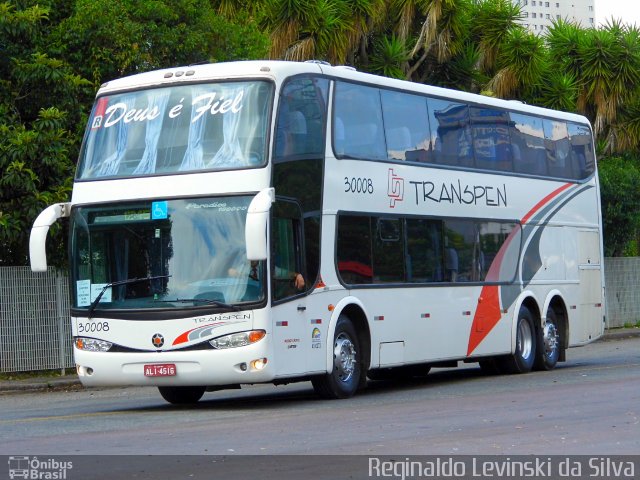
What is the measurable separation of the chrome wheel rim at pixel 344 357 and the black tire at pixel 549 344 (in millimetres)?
6053

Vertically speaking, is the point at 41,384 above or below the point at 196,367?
below

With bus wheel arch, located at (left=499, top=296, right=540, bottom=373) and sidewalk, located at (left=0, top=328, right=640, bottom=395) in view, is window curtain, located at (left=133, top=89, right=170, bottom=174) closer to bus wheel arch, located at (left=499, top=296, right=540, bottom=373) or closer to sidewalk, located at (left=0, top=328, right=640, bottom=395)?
sidewalk, located at (left=0, top=328, right=640, bottom=395)

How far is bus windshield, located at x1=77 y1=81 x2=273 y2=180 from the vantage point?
607 inches

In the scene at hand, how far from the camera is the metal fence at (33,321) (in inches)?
897

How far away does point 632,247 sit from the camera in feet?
136

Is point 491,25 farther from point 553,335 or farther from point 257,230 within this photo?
point 257,230

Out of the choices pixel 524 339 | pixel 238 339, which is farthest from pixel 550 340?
pixel 238 339

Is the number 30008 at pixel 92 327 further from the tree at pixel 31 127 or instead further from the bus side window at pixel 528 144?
the bus side window at pixel 528 144

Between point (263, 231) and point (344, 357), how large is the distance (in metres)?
2.97

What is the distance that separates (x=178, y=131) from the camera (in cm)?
1578
